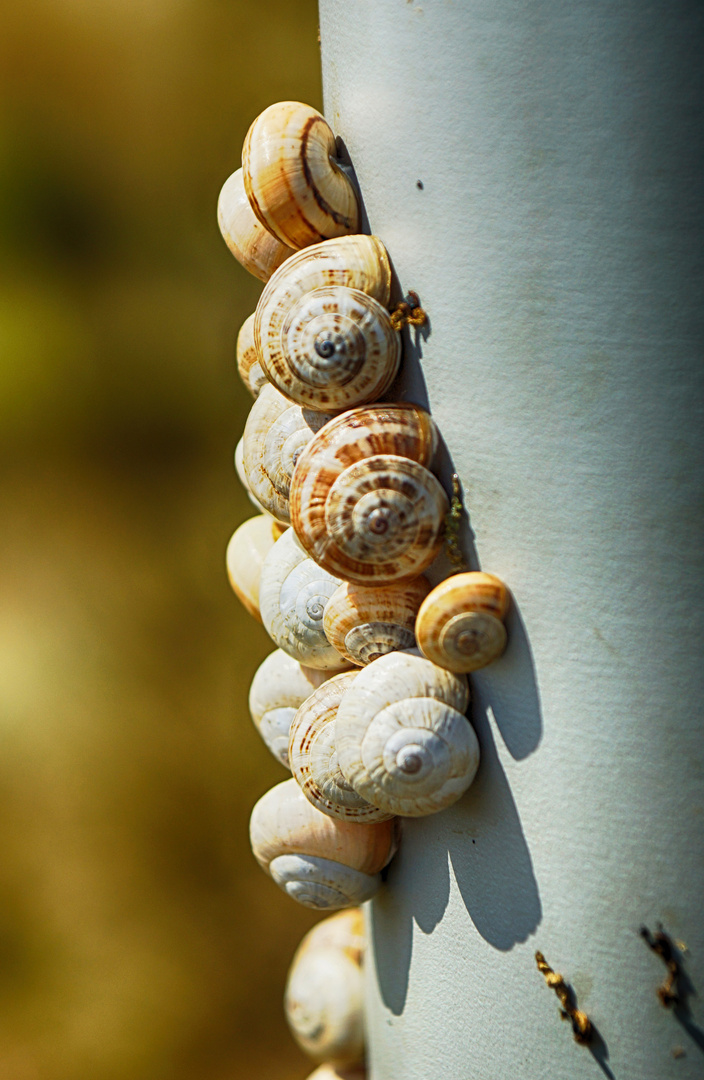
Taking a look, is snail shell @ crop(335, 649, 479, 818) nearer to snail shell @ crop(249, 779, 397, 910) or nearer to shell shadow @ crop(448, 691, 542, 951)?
shell shadow @ crop(448, 691, 542, 951)

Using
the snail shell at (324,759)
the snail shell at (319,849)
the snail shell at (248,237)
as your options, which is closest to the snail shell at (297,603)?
the snail shell at (324,759)

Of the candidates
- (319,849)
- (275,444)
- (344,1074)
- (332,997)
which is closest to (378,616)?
(275,444)

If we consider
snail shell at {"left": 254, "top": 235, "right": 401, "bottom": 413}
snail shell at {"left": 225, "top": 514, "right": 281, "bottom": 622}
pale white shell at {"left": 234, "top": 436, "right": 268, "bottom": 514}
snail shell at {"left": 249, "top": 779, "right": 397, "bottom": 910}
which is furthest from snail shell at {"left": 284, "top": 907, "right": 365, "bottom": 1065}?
snail shell at {"left": 254, "top": 235, "right": 401, "bottom": 413}

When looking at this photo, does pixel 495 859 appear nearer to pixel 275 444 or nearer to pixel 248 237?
pixel 275 444

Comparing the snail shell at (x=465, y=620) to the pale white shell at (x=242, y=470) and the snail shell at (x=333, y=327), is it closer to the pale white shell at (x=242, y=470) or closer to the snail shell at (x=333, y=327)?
the snail shell at (x=333, y=327)

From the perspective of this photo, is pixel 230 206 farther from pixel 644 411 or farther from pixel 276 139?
pixel 644 411

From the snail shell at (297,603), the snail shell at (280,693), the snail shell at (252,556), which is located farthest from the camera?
the snail shell at (252,556)
